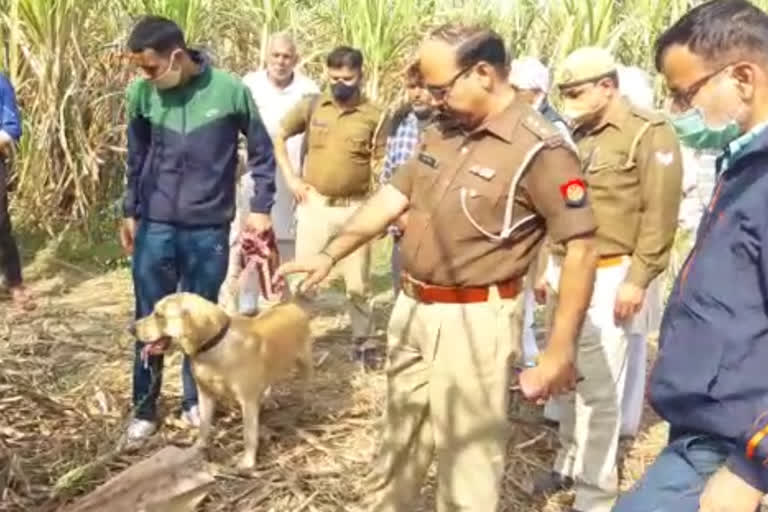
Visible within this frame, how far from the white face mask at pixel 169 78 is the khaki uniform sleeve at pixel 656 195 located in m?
1.96

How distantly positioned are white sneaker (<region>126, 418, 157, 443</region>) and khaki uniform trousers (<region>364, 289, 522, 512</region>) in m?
1.71

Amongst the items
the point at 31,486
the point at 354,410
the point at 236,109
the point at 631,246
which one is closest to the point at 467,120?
the point at 631,246

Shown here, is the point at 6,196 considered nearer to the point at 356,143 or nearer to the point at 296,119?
the point at 296,119

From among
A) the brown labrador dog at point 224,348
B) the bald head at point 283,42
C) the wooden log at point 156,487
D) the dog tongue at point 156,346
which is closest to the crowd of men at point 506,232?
the dog tongue at point 156,346

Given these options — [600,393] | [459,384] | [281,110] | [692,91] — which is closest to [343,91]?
[281,110]

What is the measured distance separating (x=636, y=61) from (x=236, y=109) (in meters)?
5.78

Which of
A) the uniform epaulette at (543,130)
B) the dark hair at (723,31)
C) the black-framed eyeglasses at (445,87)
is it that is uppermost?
the dark hair at (723,31)

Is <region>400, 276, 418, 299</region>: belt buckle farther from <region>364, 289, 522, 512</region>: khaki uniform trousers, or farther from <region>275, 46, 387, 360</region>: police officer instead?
<region>275, 46, 387, 360</region>: police officer

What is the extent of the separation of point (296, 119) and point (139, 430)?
223 centimetres

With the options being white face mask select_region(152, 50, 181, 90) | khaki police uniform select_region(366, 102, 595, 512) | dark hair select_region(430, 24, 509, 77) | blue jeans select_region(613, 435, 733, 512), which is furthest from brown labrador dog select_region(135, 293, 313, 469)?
blue jeans select_region(613, 435, 733, 512)

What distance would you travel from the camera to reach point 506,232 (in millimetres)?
3340

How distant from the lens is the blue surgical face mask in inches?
96.0

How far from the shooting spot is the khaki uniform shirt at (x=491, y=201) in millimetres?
3260

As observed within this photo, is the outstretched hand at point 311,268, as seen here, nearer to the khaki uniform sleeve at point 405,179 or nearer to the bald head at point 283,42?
the khaki uniform sleeve at point 405,179
